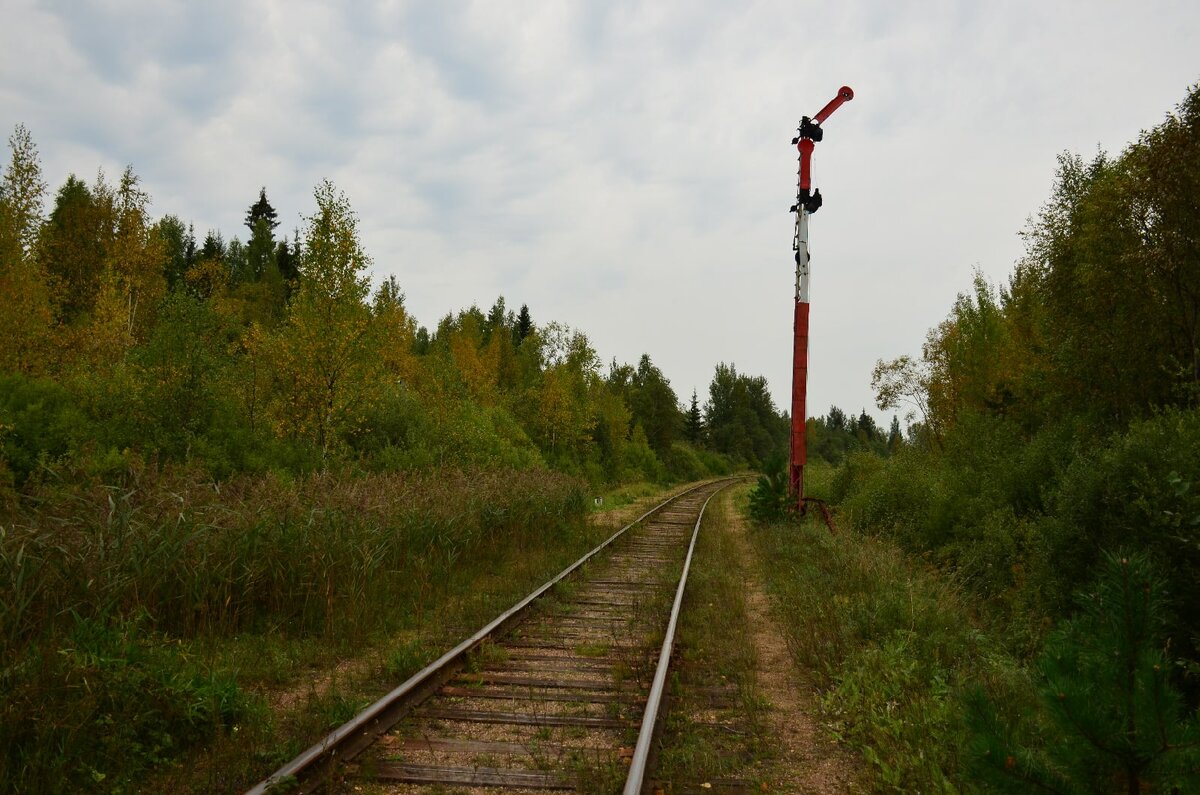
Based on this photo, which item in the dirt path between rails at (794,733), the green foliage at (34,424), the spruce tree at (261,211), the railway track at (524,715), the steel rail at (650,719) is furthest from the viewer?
the spruce tree at (261,211)

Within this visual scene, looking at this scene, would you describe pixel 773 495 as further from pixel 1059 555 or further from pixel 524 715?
pixel 524 715

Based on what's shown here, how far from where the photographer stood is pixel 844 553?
11.0 meters

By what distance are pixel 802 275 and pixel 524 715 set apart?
14281 mm

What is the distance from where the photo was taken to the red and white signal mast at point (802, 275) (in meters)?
17.0

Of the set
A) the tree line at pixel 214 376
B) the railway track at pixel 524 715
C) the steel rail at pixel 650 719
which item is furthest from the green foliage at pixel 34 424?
the steel rail at pixel 650 719

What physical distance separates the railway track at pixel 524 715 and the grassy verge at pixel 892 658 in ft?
4.67

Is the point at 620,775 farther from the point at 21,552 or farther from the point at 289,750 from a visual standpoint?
the point at 21,552

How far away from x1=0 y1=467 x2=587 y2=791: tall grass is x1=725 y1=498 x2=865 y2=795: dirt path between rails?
12.1 feet

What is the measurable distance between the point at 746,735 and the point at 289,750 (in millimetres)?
3036

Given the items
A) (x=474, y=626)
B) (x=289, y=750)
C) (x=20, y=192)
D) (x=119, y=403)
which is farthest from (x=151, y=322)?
(x=289, y=750)

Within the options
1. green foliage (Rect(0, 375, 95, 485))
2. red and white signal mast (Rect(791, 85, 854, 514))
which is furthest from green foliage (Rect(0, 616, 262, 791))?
red and white signal mast (Rect(791, 85, 854, 514))

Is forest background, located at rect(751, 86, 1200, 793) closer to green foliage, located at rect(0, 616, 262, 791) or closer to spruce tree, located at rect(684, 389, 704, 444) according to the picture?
green foliage, located at rect(0, 616, 262, 791)

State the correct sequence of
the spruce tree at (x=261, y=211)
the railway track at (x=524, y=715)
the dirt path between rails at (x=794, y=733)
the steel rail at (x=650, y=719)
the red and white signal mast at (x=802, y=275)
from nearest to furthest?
the steel rail at (x=650, y=719) < the railway track at (x=524, y=715) < the dirt path between rails at (x=794, y=733) < the red and white signal mast at (x=802, y=275) < the spruce tree at (x=261, y=211)

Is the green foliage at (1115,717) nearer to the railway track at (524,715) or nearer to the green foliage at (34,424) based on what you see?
the railway track at (524,715)
